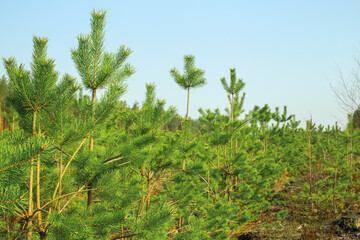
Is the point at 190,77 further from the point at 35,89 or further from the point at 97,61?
the point at 35,89

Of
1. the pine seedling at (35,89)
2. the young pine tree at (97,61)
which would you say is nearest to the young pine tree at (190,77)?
the young pine tree at (97,61)

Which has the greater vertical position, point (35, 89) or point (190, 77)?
point (190, 77)

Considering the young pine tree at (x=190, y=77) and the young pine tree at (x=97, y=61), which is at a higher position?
the young pine tree at (x=190, y=77)

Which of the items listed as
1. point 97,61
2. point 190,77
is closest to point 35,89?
→ point 97,61

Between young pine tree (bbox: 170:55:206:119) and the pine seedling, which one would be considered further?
young pine tree (bbox: 170:55:206:119)

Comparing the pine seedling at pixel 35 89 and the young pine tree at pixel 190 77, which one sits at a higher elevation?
the young pine tree at pixel 190 77

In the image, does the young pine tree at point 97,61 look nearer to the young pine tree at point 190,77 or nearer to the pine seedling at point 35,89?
the pine seedling at point 35,89

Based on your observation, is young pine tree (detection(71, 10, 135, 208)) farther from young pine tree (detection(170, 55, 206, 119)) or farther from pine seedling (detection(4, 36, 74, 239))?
young pine tree (detection(170, 55, 206, 119))

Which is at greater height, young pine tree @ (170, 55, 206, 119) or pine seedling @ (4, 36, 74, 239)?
young pine tree @ (170, 55, 206, 119)

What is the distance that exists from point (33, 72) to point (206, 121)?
4.96m

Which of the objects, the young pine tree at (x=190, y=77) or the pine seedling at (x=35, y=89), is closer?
the pine seedling at (x=35, y=89)

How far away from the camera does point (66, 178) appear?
2412mm

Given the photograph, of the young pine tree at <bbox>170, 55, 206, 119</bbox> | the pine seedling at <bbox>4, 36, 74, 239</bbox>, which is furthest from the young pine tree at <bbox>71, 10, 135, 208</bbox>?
the young pine tree at <bbox>170, 55, 206, 119</bbox>

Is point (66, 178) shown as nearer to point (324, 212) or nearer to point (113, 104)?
point (113, 104)
